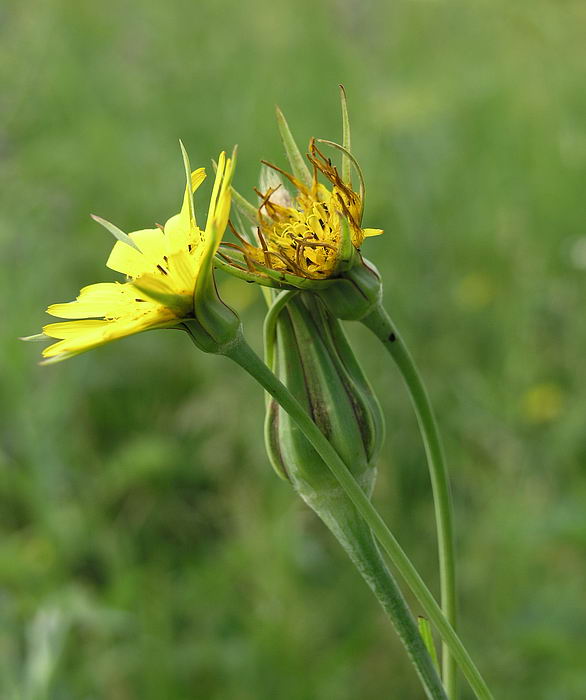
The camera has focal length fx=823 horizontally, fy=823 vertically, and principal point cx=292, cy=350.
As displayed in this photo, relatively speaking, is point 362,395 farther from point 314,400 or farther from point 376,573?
point 376,573

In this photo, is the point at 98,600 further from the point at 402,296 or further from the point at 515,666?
the point at 402,296

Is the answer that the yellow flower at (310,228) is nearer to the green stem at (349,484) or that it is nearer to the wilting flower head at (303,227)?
the wilting flower head at (303,227)

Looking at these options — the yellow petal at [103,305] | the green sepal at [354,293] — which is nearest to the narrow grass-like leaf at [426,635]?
the green sepal at [354,293]

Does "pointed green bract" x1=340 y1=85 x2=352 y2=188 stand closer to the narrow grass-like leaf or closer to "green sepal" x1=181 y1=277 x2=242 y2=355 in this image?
"green sepal" x1=181 y1=277 x2=242 y2=355

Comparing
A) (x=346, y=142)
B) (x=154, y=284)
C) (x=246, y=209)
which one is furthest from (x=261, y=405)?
(x=154, y=284)

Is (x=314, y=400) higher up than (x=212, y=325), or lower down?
lower down

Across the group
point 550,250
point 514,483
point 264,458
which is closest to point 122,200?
point 264,458

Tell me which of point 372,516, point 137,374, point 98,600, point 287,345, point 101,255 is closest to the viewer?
point 372,516
